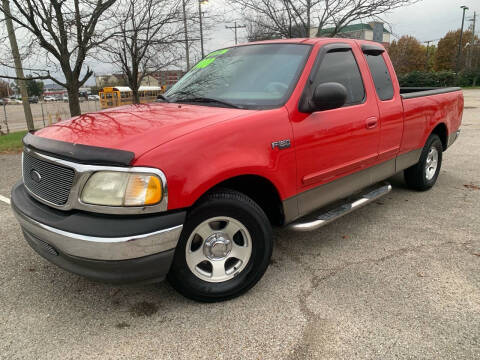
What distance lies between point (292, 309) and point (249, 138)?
3.94 feet

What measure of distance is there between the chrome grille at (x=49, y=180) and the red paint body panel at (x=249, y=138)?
0.21 meters

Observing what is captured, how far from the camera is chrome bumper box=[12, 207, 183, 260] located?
2.04 meters

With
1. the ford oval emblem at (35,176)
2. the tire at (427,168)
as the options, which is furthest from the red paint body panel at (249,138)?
the tire at (427,168)

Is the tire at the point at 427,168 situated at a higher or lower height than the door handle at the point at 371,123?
lower

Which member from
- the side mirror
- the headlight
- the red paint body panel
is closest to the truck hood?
the red paint body panel

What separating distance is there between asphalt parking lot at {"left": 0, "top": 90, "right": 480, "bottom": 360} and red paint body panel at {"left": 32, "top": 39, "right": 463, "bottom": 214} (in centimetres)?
75

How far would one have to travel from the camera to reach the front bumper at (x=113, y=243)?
205 centimetres

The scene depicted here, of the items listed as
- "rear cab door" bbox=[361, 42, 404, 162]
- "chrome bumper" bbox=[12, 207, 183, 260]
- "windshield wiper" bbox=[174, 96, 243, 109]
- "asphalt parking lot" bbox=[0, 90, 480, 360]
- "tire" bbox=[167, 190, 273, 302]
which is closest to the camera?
"chrome bumper" bbox=[12, 207, 183, 260]

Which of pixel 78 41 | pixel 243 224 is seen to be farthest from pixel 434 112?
pixel 78 41

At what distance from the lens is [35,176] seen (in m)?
2.49

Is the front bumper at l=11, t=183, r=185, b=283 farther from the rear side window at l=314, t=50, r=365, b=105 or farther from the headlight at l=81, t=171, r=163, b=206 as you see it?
the rear side window at l=314, t=50, r=365, b=105

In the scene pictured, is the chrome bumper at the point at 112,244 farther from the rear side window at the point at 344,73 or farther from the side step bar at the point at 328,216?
the rear side window at the point at 344,73

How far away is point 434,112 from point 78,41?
7431 mm

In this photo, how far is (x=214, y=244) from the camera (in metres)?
2.54
